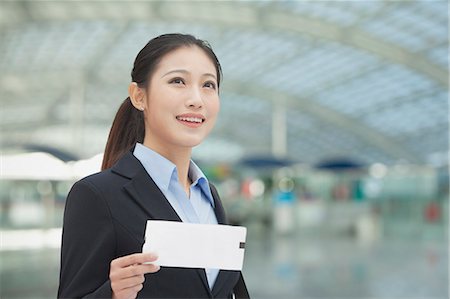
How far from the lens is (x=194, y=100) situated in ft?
5.91

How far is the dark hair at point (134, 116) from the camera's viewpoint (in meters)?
1.85

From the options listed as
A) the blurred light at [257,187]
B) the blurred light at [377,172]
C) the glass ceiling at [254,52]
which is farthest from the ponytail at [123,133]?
the blurred light at [377,172]

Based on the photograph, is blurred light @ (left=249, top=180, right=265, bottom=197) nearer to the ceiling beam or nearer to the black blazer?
the ceiling beam

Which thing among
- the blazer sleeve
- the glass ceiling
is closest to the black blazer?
the blazer sleeve

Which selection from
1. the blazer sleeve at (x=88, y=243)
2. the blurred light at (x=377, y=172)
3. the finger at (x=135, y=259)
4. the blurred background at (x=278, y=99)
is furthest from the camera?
the blurred light at (x=377, y=172)

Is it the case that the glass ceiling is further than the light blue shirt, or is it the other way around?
the glass ceiling

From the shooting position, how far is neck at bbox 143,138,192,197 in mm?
1884

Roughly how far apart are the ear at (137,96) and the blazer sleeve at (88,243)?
13.9 inches

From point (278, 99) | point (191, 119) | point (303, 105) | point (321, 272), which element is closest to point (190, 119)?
point (191, 119)

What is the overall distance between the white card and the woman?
61 mm

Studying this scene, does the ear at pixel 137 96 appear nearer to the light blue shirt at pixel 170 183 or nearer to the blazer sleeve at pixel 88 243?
the light blue shirt at pixel 170 183

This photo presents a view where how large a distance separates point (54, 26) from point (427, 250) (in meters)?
16.8

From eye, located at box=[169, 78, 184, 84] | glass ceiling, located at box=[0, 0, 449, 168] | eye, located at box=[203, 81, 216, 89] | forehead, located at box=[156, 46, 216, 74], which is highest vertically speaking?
glass ceiling, located at box=[0, 0, 449, 168]

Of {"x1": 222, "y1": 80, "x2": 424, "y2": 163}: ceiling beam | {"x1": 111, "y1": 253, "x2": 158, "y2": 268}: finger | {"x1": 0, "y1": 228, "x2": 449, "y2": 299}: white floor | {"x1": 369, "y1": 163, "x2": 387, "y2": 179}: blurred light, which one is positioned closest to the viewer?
{"x1": 111, "y1": 253, "x2": 158, "y2": 268}: finger
